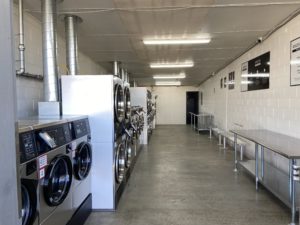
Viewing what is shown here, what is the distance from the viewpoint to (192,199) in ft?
11.5

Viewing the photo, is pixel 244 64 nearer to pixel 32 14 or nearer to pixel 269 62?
pixel 269 62

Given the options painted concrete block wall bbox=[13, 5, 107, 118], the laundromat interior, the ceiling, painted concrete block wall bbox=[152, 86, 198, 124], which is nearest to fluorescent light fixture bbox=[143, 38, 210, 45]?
the laundromat interior

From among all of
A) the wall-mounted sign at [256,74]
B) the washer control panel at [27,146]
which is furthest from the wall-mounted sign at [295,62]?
the washer control panel at [27,146]

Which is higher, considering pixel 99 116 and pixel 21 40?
pixel 21 40

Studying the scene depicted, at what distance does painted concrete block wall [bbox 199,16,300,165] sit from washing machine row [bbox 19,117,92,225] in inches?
119

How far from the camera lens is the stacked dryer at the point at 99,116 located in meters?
3.05

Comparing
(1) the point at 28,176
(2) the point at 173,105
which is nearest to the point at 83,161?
(1) the point at 28,176

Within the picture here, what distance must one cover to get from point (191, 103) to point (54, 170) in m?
14.8

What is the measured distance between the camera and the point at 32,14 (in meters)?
3.70

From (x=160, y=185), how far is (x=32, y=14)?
126 inches

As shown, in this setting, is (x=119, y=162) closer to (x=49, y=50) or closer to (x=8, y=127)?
(x=49, y=50)

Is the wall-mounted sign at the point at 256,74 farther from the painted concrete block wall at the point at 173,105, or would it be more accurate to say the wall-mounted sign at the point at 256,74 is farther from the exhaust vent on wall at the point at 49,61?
the painted concrete block wall at the point at 173,105

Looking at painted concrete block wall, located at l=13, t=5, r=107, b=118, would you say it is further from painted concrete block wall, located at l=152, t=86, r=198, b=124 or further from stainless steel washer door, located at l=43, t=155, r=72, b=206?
painted concrete block wall, located at l=152, t=86, r=198, b=124

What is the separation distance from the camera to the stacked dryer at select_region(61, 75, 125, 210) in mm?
3055
